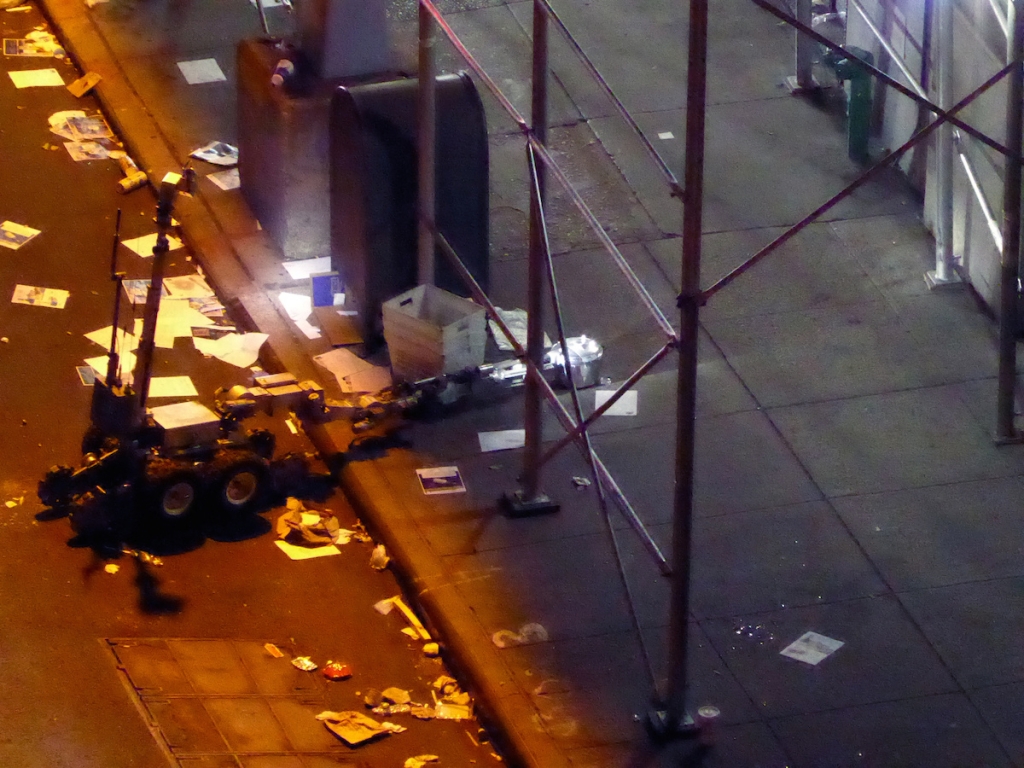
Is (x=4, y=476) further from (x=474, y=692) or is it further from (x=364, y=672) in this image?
(x=474, y=692)

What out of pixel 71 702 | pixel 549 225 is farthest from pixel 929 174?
pixel 71 702

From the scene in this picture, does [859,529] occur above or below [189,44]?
below

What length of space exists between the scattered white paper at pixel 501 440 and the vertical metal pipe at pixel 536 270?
1.70 ft

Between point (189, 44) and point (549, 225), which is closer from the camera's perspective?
point (549, 225)

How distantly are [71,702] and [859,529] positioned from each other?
3.72 metres

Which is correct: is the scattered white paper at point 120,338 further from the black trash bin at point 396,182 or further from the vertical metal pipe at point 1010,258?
the vertical metal pipe at point 1010,258

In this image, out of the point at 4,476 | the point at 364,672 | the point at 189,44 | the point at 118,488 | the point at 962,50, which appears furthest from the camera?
the point at 189,44

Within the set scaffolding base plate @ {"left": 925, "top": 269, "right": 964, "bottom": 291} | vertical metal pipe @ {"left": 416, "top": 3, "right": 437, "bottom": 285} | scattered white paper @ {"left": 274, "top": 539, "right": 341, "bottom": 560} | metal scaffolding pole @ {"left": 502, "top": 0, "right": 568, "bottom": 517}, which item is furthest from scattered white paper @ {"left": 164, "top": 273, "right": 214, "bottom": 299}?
scaffolding base plate @ {"left": 925, "top": 269, "right": 964, "bottom": 291}

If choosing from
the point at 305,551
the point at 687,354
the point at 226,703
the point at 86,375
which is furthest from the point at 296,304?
the point at 687,354

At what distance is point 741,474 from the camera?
8.03 metres

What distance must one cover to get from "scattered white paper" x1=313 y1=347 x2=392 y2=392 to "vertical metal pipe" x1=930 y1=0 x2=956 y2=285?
11.3ft

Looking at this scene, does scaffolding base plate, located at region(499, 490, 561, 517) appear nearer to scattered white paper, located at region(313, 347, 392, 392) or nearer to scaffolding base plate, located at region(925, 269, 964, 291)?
scattered white paper, located at region(313, 347, 392, 392)

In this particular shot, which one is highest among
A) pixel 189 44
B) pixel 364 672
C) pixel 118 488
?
pixel 189 44

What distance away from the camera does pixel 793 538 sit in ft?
24.8
